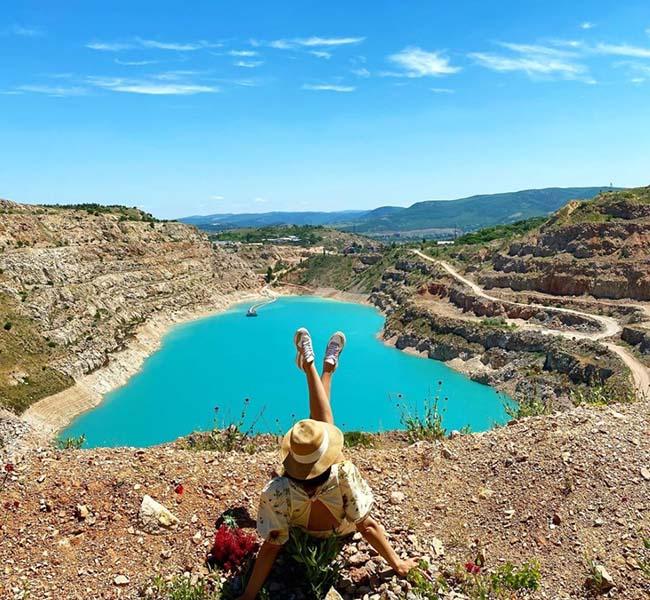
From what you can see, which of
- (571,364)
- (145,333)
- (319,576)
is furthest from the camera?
(145,333)

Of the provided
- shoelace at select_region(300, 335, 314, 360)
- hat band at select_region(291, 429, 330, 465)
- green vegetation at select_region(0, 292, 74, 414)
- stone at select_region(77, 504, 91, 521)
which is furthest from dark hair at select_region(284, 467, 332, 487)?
green vegetation at select_region(0, 292, 74, 414)

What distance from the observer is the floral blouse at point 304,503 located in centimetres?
543

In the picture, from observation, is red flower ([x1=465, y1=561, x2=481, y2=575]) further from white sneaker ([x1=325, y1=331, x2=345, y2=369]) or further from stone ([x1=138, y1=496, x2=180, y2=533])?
stone ([x1=138, y1=496, x2=180, y2=533])

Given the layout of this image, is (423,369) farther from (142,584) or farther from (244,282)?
(244,282)

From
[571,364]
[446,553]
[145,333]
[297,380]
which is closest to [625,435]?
[446,553]

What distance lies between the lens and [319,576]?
564 cm

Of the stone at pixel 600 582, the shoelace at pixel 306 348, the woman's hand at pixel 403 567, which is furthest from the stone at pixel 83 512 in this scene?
the stone at pixel 600 582

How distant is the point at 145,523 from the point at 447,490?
3791 millimetres

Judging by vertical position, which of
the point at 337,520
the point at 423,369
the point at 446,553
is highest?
the point at 337,520

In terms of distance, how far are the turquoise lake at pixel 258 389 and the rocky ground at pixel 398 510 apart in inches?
638

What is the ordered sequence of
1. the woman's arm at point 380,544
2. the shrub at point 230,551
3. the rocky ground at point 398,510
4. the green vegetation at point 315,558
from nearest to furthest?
the green vegetation at point 315,558 → the woman's arm at point 380,544 → the rocky ground at point 398,510 → the shrub at point 230,551

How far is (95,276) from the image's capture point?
195ft

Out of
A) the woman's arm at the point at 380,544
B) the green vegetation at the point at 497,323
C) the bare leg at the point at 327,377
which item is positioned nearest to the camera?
the woman's arm at the point at 380,544

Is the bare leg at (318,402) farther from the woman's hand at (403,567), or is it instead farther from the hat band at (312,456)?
the woman's hand at (403,567)
